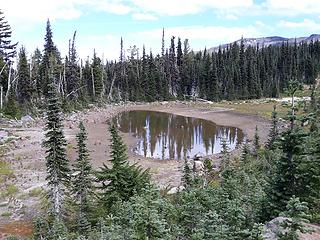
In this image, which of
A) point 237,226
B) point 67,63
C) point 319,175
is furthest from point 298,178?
point 67,63

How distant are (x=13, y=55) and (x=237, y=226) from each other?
6190cm

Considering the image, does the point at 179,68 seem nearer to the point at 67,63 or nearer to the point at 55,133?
the point at 67,63

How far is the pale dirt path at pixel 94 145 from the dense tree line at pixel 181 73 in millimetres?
10364

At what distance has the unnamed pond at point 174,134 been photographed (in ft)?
154

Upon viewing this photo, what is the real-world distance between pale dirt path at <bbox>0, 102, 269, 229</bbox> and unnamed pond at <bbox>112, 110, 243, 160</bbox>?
7.11 ft

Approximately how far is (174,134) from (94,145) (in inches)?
553

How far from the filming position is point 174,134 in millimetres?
58250

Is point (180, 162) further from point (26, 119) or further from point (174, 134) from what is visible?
point (26, 119)

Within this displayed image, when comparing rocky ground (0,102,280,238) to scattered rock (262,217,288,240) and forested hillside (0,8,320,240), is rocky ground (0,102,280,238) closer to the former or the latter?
forested hillside (0,8,320,240)

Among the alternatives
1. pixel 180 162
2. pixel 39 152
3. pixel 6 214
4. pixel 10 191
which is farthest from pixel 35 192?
pixel 180 162

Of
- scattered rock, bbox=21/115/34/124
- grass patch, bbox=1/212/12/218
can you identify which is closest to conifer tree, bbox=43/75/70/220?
grass patch, bbox=1/212/12/218

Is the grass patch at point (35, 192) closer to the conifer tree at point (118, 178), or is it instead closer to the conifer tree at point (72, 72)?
the conifer tree at point (118, 178)

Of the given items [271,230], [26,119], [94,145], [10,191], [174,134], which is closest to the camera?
[271,230]

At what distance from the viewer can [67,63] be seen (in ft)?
292
